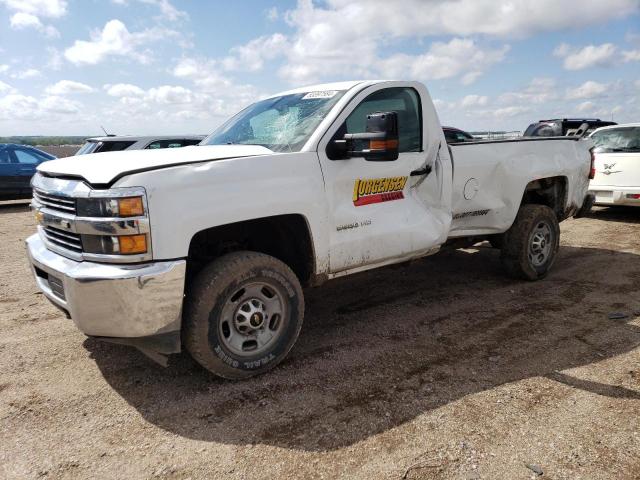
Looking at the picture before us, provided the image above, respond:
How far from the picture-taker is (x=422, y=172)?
167 inches

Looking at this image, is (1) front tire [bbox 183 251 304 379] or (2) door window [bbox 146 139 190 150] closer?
(1) front tire [bbox 183 251 304 379]

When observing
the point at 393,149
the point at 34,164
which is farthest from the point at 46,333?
the point at 34,164

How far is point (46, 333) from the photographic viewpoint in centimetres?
425

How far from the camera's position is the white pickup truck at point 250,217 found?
2.87 meters

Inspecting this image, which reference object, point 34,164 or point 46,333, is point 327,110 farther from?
point 34,164

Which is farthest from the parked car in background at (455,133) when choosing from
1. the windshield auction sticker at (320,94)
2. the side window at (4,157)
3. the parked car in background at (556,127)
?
the side window at (4,157)

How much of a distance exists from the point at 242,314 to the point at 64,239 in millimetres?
1236

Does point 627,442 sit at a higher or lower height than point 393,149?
lower

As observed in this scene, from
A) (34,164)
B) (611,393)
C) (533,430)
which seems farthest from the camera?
(34,164)

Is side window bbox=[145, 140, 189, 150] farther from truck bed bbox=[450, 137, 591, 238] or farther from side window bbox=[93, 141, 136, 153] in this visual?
truck bed bbox=[450, 137, 591, 238]

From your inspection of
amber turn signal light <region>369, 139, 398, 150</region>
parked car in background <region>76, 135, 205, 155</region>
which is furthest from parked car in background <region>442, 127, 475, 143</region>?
amber turn signal light <region>369, 139, 398, 150</region>

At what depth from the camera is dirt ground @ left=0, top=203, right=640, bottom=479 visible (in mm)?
2557

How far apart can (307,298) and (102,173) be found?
8.94ft

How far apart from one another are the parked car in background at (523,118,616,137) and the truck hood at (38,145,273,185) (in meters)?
7.35
